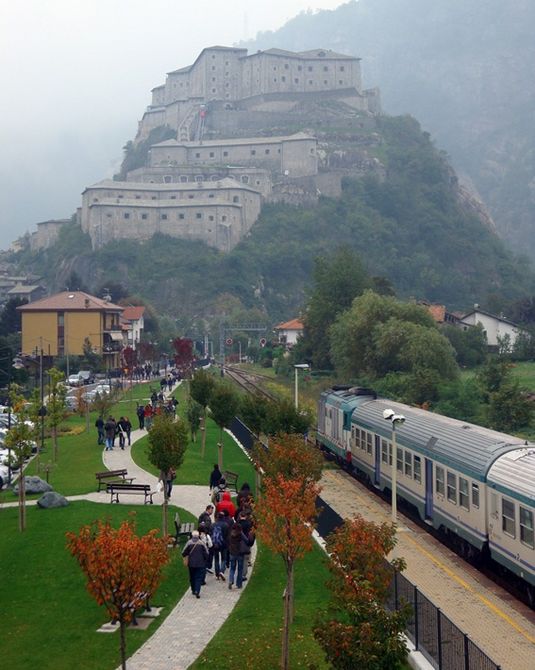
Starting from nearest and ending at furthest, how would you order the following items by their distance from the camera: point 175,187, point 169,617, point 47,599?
point 169,617 → point 47,599 → point 175,187

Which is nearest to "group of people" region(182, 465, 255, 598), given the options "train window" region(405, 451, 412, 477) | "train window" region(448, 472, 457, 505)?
"train window" region(448, 472, 457, 505)

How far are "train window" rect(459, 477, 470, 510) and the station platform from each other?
1205mm

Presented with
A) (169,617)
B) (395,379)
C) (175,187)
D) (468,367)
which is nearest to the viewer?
(169,617)

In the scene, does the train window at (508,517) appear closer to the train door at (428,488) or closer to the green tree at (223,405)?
the train door at (428,488)

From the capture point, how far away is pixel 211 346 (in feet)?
353

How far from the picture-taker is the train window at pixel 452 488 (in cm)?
1852

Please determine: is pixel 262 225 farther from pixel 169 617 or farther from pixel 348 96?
pixel 169 617

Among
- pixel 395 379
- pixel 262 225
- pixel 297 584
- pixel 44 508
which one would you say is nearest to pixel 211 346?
pixel 262 225

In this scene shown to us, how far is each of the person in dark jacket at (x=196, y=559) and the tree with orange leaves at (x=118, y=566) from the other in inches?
145

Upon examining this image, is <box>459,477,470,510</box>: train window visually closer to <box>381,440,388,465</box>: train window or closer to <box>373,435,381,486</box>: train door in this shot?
<box>381,440,388,465</box>: train window

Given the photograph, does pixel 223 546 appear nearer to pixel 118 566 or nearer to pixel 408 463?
pixel 118 566

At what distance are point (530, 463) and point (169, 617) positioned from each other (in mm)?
6936

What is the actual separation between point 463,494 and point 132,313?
80697 mm

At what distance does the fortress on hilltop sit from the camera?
440 feet
